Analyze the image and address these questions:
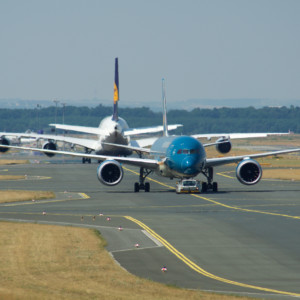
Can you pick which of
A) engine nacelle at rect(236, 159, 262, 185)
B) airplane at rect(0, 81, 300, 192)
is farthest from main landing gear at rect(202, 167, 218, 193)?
engine nacelle at rect(236, 159, 262, 185)

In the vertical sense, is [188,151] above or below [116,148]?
above

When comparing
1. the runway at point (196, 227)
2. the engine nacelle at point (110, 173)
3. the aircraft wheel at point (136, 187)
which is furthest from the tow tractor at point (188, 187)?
the engine nacelle at point (110, 173)

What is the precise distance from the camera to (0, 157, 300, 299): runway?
30781 mm

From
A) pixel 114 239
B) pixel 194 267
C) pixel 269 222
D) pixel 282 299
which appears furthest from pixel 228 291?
pixel 269 222

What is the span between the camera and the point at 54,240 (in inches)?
1582

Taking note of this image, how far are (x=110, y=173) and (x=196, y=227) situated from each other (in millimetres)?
22395

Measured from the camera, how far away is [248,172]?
6806 centimetres

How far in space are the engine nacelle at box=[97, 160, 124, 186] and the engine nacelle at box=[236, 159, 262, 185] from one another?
10090 mm

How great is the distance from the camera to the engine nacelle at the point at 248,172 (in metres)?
67.7

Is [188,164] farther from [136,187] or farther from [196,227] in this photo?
[196,227]

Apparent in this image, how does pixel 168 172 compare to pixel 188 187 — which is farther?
pixel 168 172

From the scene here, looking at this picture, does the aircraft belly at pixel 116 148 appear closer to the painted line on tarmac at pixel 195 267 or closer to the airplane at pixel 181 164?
the airplane at pixel 181 164

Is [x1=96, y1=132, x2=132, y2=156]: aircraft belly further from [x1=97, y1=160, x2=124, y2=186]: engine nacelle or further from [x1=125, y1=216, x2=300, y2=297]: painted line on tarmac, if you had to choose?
[x1=125, y1=216, x2=300, y2=297]: painted line on tarmac

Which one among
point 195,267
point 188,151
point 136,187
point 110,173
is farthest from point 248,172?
point 195,267
